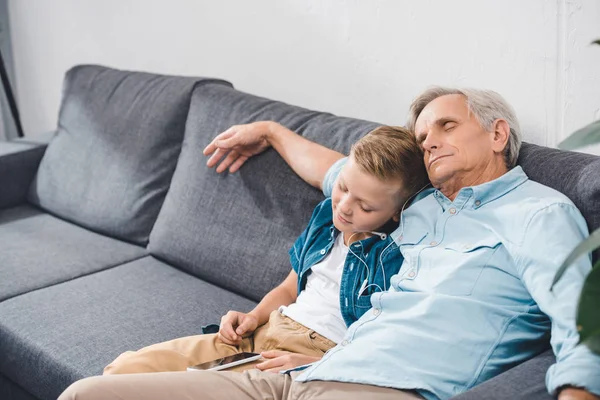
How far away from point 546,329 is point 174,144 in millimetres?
1459

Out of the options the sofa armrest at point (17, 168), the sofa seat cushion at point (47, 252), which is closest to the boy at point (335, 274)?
the sofa seat cushion at point (47, 252)

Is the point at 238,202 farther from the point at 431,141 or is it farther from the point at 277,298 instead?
the point at 431,141

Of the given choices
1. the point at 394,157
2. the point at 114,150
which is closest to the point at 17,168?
the point at 114,150

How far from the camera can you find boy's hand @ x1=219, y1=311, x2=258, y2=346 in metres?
1.83

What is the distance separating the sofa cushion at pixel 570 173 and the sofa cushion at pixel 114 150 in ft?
4.02

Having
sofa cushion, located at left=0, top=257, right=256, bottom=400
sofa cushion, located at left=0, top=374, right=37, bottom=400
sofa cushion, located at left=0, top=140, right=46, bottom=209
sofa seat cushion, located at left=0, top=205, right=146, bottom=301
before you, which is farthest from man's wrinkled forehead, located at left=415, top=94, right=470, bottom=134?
sofa cushion, located at left=0, top=140, right=46, bottom=209

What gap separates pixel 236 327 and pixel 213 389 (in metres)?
0.36

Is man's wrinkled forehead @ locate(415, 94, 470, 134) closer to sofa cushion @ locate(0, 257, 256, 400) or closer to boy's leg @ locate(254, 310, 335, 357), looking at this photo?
boy's leg @ locate(254, 310, 335, 357)

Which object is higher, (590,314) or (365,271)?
(590,314)

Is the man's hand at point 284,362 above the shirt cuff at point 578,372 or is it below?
below

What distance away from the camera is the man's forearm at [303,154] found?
6.59 feet

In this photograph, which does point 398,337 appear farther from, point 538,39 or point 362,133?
point 538,39

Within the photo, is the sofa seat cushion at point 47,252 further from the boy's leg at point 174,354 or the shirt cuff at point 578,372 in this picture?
the shirt cuff at point 578,372

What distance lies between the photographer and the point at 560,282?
1.36 m
